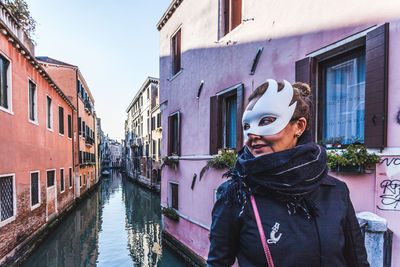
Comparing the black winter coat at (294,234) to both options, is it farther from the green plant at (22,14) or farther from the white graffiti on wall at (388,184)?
the green plant at (22,14)

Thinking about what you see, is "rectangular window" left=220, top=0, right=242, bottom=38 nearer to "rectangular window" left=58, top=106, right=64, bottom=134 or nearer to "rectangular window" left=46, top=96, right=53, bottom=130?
"rectangular window" left=46, top=96, right=53, bottom=130

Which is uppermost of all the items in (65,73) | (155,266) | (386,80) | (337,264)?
(65,73)

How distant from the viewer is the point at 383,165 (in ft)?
8.87

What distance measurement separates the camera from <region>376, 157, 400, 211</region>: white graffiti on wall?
2605mm

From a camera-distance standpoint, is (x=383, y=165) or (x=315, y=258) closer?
(x=315, y=258)

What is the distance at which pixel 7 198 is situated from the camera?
6.31 meters

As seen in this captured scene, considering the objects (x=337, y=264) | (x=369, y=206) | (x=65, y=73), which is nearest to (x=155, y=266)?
(x=369, y=206)

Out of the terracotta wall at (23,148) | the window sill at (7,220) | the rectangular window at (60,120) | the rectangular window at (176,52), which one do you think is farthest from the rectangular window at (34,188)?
the rectangular window at (176,52)

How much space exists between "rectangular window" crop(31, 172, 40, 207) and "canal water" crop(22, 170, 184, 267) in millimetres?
1663

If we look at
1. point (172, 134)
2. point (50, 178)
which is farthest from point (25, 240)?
point (172, 134)

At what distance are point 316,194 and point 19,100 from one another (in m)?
8.61

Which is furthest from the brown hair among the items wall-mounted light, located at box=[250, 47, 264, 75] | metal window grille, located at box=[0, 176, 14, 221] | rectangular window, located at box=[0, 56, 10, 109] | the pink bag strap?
rectangular window, located at box=[0, 56, 10, 109]

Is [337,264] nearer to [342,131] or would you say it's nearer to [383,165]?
[383,165]

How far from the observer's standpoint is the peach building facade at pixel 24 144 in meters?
6.26
